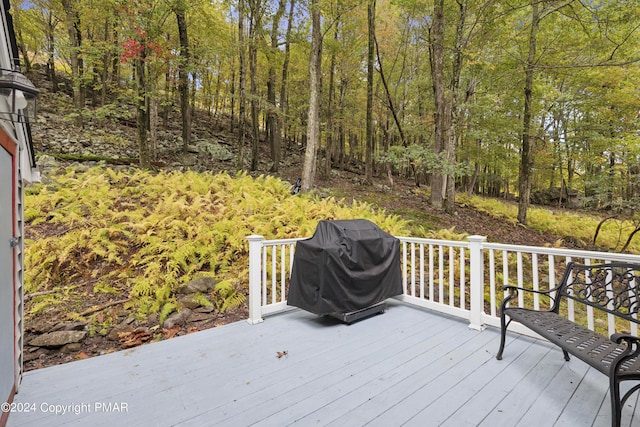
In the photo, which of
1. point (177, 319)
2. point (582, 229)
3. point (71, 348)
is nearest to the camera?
point (71, 348)

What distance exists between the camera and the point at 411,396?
1950 mm

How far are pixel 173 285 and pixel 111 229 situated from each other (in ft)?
5.19

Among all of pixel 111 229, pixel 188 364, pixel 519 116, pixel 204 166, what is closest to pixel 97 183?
pixel 111 229

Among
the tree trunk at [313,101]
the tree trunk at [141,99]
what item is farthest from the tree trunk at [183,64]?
the tree trunk at [313,101]

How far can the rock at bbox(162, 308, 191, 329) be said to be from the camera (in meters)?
3.35

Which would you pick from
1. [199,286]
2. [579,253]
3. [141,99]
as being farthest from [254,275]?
[141,99]

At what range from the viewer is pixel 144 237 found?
441 cm

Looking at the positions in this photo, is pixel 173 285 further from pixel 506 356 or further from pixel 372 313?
pixel 506 356

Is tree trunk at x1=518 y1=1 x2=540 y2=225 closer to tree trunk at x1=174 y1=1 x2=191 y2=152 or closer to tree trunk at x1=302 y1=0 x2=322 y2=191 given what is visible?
tree trunk at x1=302 y1=0 x2=322 y2=191

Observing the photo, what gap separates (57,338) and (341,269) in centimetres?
300

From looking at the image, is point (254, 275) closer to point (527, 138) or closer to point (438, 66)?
point (438, 66)

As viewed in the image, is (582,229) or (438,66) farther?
(582,229)

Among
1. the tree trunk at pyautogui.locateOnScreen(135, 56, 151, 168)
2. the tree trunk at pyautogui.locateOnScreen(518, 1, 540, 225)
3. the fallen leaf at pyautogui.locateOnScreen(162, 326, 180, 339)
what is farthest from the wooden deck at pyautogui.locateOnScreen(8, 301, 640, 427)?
the tree trunk at pyautogui.locateOnScreen(518, 1, 540, 225)

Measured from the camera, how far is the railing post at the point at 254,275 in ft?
10.2
